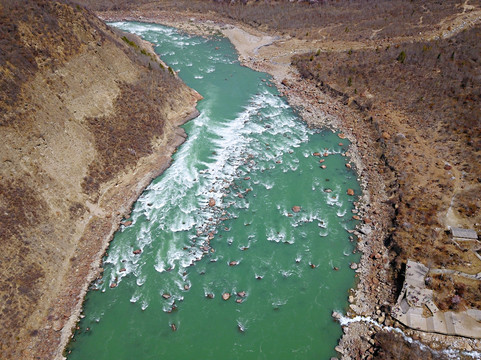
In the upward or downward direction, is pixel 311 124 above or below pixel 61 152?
below

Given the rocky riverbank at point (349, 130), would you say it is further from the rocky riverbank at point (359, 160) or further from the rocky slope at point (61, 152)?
the rocky slope at point (61, 152)

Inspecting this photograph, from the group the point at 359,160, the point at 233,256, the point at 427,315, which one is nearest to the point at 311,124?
the point at 359,160

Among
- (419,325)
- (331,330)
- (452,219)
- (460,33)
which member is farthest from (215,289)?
(460,33)

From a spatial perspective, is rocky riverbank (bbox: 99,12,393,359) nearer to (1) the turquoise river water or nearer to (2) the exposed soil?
(2) the exposed soil

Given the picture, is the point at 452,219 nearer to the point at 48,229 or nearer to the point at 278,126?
the point at 278,126

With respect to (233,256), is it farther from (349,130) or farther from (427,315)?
(349,130)

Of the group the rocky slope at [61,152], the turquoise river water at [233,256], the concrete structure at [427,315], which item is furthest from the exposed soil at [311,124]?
the turquoise river water at [233,256]

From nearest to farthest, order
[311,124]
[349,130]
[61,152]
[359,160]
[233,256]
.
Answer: [233,256] → [61,152] → [359,160] → [349,130] → [311,124]

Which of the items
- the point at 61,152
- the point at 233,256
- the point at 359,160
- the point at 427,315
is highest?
the point at 61,152
